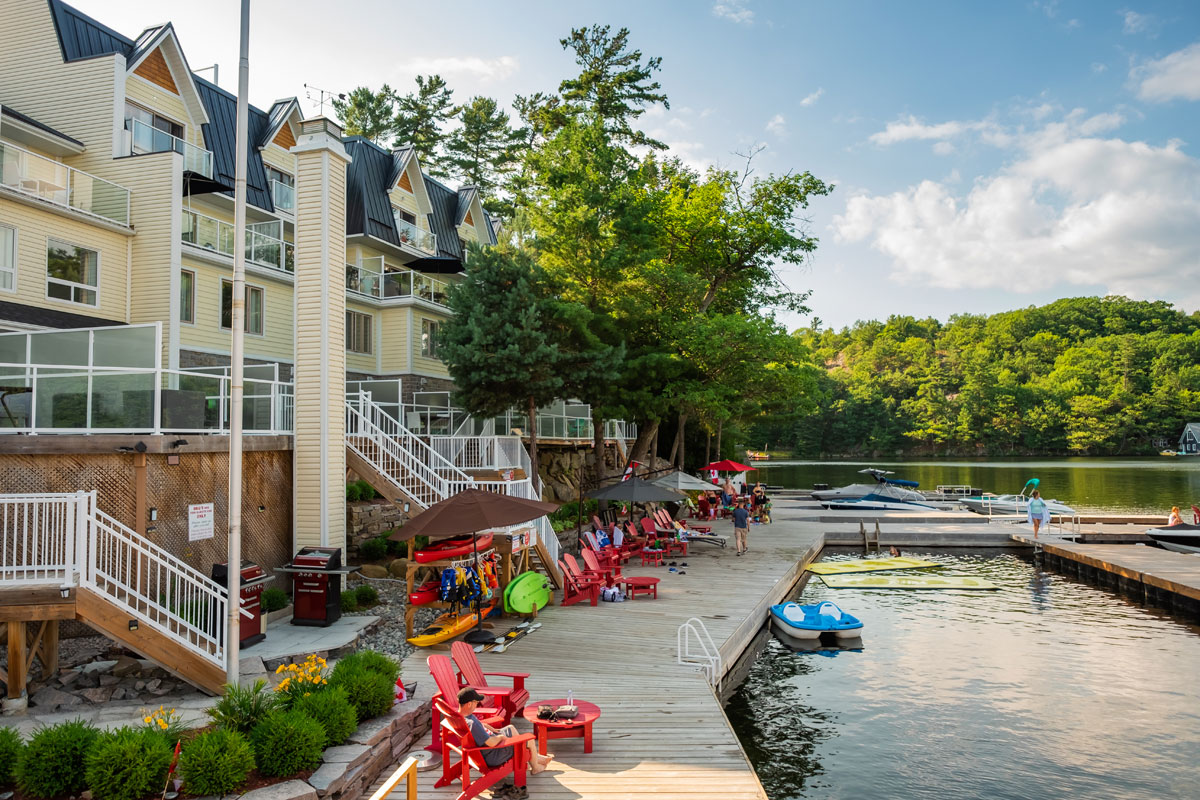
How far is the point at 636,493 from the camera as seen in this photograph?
2066 cm

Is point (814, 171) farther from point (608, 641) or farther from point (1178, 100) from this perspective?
point (1178, 100)

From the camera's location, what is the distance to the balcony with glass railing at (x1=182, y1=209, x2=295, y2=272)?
2111cm

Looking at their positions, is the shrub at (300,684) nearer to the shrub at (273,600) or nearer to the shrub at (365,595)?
the shrub at (273,600)

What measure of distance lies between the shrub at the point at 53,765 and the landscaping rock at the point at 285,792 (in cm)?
139

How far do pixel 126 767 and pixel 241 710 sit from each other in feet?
3.61

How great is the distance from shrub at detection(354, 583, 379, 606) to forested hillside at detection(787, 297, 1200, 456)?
260 ft

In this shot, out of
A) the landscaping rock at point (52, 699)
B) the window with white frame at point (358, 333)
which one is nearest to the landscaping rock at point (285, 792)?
the landscaping rock at point (52, 699)

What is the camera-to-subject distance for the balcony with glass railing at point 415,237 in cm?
3014

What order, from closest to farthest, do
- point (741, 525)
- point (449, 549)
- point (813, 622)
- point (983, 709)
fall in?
point (983, 709) < point (449, 549) < point (813, 622) < point (741, 525)

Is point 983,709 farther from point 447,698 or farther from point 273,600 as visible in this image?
point 273,600

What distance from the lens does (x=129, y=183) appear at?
20.3m

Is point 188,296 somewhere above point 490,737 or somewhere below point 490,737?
above

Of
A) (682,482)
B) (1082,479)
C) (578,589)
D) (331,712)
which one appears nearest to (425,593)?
(578,589)

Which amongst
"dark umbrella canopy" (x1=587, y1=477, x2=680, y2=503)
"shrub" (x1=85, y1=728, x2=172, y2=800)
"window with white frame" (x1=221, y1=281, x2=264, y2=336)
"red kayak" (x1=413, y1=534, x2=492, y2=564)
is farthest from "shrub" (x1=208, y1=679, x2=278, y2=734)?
"window with white frame" (x1=221, y1=281, x2=264, y2=336)
